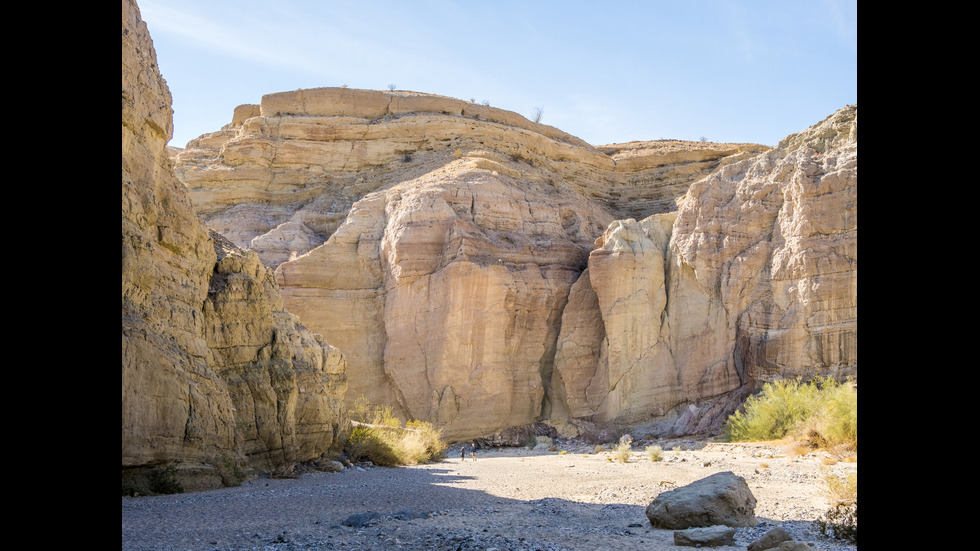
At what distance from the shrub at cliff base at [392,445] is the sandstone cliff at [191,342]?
2002mm

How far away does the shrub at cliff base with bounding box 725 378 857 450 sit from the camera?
20859 mm

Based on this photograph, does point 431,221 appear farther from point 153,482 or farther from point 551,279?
point 153,482

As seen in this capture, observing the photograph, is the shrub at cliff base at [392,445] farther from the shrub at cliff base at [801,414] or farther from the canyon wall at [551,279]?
the shrub at cliff base at [801,414]

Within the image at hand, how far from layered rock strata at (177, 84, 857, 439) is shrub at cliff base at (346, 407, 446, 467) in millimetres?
6203

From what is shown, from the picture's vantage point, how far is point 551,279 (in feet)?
113

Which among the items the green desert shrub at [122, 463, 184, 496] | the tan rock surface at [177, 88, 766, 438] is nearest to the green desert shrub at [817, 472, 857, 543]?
the green desert shrub at [122, 463, 184, 496]

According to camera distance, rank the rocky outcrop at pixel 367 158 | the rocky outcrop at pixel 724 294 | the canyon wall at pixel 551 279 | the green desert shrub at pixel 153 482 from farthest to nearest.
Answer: the rocky outcrop at pixel 367 158, the canyon wall at pixel 551 279, the rocky outcrop at pixel 724 294, the green desert shrub at pixel 153 482

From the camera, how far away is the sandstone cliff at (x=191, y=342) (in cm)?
1237

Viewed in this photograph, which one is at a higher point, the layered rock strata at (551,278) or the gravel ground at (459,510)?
the layered rock strata at (551,278)

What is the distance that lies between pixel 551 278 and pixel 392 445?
1445 cm

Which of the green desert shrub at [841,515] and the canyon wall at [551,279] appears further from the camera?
the canyon wall at [551,279]

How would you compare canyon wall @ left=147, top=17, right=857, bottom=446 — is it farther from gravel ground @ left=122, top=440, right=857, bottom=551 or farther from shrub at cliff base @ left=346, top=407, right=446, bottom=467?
gravel ground @ left=122, top=440, right=857, bottom=551

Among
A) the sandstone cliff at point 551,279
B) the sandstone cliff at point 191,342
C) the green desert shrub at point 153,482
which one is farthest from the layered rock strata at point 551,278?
the green desert shrub at point 153,482
